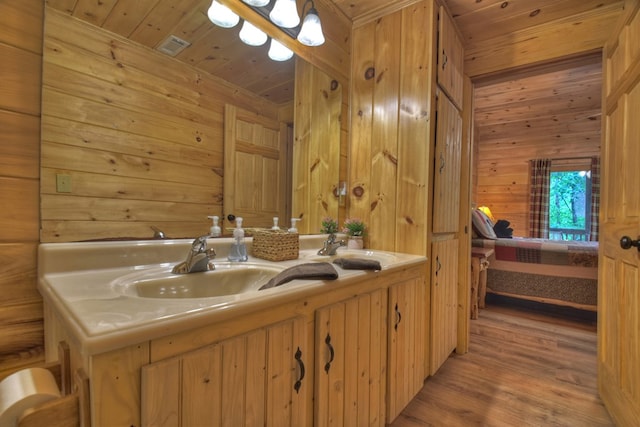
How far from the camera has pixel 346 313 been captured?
104 centimetres

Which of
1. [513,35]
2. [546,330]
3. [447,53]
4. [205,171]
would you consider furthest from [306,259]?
[546,330]

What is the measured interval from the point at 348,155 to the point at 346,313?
121 centimetres

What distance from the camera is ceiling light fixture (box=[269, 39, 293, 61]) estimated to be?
1.53 metres

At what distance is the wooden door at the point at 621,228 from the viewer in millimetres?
1260

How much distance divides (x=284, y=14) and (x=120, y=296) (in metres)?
1.45

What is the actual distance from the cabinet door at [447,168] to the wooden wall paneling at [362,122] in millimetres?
401

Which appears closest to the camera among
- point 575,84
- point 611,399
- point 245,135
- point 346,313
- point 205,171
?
point 346,313

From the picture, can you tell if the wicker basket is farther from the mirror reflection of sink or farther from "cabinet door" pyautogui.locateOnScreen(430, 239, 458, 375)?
"cabinet door" pyautogui.locateOnScreen(430, 239, 458, 375)

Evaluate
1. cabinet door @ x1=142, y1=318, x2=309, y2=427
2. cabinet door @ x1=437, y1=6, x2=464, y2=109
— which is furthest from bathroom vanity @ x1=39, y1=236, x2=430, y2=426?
cabinet door @ x1=437, y1=6, x2=464, y2=109

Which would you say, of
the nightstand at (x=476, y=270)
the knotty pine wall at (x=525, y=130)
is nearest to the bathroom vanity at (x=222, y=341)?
the nightstand at (x=476, y=270)

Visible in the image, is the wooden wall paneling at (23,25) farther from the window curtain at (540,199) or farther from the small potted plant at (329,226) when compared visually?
the window curtain at (540,199)

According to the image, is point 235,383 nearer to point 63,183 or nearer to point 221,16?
point 63,183

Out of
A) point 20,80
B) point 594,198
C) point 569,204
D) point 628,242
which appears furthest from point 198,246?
point 569,204

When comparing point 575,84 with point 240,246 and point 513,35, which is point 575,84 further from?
point 240,246
